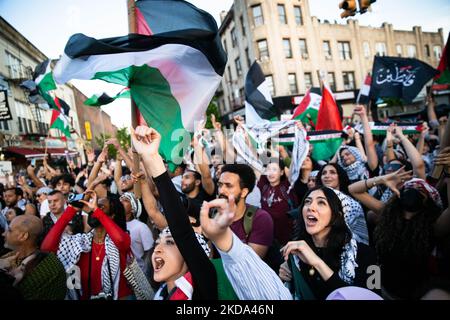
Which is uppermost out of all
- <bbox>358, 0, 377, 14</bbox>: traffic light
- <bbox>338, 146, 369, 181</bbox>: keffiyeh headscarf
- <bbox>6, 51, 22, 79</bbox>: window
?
→ <bbox>6, 51, 22, 79</bbox>: window

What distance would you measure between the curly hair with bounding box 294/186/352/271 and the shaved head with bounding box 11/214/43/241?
2.16 m

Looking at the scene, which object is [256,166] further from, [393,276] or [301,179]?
[393,276]

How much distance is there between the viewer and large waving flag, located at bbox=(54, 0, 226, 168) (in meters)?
2.66

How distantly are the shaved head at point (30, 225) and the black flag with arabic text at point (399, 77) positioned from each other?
6.90m

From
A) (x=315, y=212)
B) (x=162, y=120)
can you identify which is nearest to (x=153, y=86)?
(x=162, y=120)

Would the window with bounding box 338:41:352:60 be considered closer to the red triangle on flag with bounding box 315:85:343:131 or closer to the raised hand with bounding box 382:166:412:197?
the red triangle on flag with bounding box 315:85:343:131

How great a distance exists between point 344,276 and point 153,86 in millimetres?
2523

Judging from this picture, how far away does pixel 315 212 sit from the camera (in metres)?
2.18

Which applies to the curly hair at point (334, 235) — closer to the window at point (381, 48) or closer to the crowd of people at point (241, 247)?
the crowd of people at point (241, 247)

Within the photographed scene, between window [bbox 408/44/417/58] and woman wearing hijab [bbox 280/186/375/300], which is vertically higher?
window [bbox 408/44/417/58]

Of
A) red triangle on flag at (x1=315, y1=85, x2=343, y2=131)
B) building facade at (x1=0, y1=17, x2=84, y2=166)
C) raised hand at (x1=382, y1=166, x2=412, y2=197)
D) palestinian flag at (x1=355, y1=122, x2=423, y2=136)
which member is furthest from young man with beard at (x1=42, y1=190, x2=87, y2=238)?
building facade at (x1=0, y1=17, x2=84, y2=166)

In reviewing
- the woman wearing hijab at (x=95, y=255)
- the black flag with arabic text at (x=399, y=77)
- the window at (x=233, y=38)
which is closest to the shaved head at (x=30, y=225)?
the woman wearing hijab at (x=95, y=255)

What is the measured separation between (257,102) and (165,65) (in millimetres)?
3668
